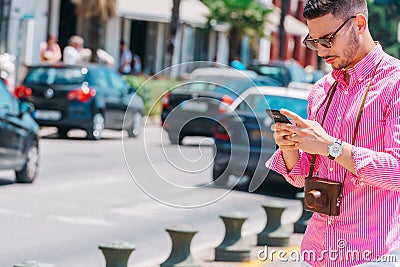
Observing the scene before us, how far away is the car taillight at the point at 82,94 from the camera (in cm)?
2448

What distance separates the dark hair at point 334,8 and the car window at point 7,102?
11576 mm

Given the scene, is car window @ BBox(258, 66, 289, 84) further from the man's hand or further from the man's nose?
the man's hand

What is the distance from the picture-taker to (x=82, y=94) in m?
24.6

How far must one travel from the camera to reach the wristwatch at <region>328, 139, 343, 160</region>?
4.07m

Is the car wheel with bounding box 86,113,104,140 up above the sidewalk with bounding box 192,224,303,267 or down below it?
below

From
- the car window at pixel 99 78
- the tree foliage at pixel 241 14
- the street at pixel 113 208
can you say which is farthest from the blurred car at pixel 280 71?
the street at pixel 113 208

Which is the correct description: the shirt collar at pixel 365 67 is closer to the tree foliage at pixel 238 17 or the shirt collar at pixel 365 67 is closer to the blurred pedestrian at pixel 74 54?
the blurred pedestrian at pixel 74 54

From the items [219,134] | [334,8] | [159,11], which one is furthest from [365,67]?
[159,11]

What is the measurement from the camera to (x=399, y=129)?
13.4 ft

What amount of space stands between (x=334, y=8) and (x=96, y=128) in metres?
20.7

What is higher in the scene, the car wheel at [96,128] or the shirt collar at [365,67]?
the shirt collar at [365,67]

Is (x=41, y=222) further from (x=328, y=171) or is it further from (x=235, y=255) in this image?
(x=328, y=171)

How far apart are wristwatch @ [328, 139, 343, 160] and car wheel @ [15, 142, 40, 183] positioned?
12179 mm

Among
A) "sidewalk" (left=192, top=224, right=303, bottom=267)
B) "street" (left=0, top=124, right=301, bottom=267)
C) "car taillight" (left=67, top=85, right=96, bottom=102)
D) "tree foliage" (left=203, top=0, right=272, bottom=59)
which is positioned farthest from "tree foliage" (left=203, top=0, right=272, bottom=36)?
"sidewalk" (left=192, top=224, right=303, bottom=267)
